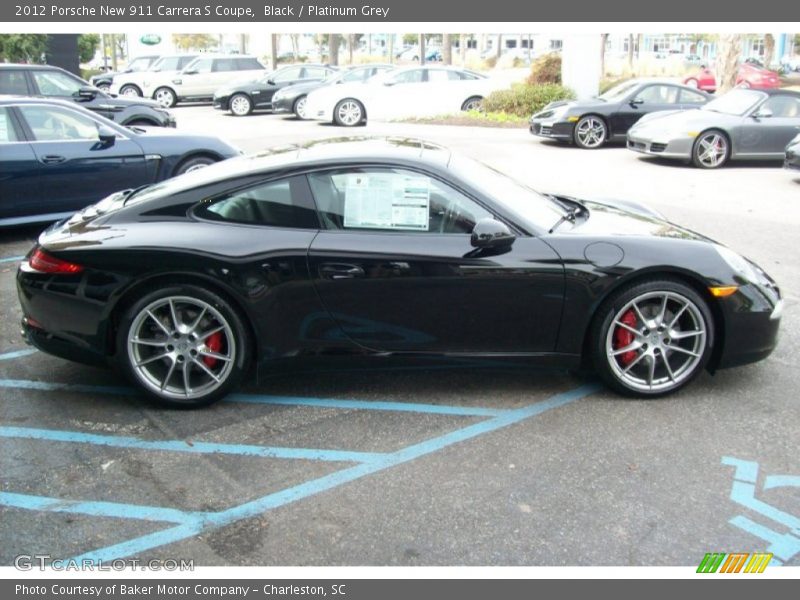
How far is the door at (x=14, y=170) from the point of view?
7996 millimetres

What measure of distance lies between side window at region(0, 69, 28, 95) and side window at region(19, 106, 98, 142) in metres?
5.18

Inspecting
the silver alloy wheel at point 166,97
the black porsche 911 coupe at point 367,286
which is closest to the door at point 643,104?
the black porsche 911 coupe at point 367,286

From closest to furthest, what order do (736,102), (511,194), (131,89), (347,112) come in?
(511,194), (736,102), (347,112), (131,89)

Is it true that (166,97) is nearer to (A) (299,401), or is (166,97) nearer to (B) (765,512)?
(A) (299,401)

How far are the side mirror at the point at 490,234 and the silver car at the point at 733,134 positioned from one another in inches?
403

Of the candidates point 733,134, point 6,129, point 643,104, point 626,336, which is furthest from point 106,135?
point 643,104

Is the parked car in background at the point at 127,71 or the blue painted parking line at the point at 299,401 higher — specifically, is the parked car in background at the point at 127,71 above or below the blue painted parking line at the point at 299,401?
above

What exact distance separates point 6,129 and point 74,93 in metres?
6.30

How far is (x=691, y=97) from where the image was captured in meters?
16.2

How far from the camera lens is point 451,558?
3.24 m

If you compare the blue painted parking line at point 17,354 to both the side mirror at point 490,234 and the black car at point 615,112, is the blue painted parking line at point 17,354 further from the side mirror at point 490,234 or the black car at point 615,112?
the black car at point 615,112

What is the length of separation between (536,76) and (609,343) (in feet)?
62.8

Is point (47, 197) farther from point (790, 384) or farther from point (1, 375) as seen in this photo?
point (790, 384)

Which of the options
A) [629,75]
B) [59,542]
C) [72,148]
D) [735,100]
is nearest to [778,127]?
[735,100]
